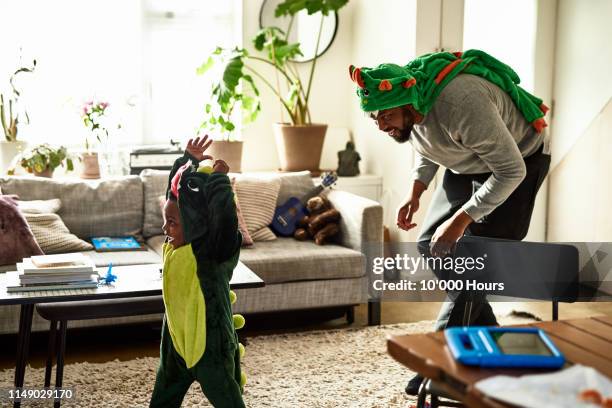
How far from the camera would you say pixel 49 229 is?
365 centimetres

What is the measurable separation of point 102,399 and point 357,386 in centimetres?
96

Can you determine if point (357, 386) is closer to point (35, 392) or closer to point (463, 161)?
point (463, 161)

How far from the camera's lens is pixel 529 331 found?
5.57 feet

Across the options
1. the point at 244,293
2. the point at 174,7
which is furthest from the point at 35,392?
the point at 174,7

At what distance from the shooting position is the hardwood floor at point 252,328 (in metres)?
3.43

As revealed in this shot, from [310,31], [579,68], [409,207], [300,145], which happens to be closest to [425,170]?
[409,207]

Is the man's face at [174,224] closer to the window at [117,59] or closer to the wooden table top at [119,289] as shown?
the wooden table top at [119,289]

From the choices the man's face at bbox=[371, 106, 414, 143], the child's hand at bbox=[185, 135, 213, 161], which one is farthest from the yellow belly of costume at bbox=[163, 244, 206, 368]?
the man's face at bbox=[371, 106, 414, 143]

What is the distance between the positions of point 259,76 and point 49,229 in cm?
193

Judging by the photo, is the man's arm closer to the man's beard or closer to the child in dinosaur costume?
the man's beard

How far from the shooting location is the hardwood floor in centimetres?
343

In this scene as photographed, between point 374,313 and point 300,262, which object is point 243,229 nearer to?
point 300,262

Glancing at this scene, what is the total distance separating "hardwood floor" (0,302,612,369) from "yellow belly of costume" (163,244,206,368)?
4.15 feet

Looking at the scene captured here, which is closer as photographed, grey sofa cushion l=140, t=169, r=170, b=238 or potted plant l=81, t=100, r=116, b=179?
grey sofa cushion l=140, t=169, r=170, b=238
